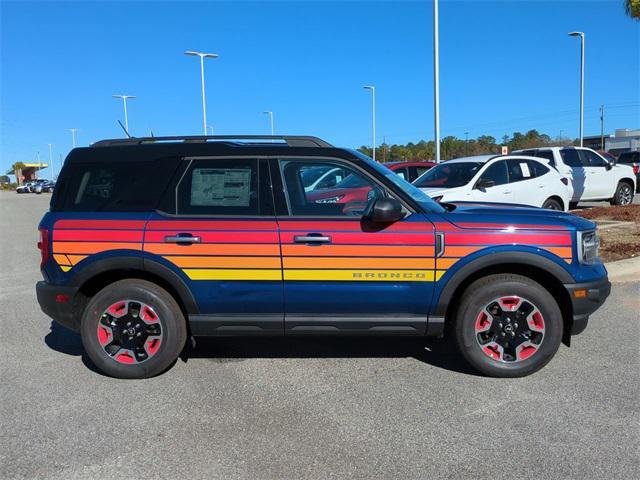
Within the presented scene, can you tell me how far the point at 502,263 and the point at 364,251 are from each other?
1043 mm

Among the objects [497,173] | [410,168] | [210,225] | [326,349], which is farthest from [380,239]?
[410,168]

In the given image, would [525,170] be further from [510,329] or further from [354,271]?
[354,271]

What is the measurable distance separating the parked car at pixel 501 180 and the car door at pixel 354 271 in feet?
19.7

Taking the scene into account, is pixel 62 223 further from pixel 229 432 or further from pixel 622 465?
pixel 622 465

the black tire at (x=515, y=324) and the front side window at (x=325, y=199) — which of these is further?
the front side window at (x=325, y=199)

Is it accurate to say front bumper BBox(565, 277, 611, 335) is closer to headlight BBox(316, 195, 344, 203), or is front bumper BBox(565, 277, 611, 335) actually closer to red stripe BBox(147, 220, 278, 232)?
headlight BBox(316, 195, 344, 203)

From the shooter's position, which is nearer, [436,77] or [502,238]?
[502,238]

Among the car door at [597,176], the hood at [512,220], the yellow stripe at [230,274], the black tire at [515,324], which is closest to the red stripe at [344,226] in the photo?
the hood at [512,220]

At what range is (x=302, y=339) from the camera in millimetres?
5184

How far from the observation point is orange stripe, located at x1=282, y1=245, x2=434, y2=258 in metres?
3.94

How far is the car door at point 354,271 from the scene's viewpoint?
12.9 feet

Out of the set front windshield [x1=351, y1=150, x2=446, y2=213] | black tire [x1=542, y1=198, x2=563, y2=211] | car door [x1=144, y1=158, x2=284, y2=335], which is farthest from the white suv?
car door [x1=144, y1=158, x2=284, y2=335]

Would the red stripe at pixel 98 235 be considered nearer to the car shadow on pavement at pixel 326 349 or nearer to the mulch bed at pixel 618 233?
the car shadow on pavement at pixel 326 349

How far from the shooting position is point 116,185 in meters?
4.21
